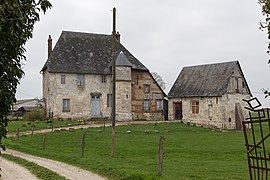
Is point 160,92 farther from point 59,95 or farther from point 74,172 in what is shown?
point 74,172

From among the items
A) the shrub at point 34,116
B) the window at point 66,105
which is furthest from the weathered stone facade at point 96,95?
the shrub at point 34,116

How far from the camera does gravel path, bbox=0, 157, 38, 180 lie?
14091mm

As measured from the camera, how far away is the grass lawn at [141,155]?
1477 cm

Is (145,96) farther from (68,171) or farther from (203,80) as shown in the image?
(68,171)

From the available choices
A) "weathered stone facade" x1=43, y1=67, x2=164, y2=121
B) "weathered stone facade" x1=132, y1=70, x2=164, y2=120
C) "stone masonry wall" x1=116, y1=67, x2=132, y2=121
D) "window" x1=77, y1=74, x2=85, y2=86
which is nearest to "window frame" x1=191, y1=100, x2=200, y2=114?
"weathered stone facade" x1=132, y1=70, x2=164, y2=120

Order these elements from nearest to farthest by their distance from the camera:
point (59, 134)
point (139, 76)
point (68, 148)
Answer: point (68, 148)
point (59, 134)
point (139, 76)

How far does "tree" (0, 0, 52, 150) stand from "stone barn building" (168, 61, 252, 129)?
38119 mm

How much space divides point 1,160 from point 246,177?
10.6 m

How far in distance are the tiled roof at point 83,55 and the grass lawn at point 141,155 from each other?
14331 millimetres

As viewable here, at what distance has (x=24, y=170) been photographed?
15602 millimetres

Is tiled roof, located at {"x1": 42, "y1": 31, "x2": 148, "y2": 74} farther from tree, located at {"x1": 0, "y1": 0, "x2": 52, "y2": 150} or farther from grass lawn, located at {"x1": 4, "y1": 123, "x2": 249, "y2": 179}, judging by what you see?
tree, located at {"x1": 0, "y1": 0, "x2": 52, "y2": 150}

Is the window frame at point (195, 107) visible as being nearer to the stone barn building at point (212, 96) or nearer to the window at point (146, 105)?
the stone barn building at point (212, 96)

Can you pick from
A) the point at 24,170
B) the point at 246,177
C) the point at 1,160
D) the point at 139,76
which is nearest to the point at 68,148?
the point at 1,160

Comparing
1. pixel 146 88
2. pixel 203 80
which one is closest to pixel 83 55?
pixel 146 88
